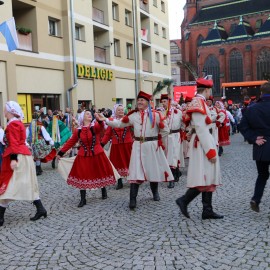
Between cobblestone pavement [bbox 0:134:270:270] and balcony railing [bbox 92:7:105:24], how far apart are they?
753 inches

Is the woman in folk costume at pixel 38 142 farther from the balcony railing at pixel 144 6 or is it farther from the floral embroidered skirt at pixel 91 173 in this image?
the balcony railing at pixel 144 6

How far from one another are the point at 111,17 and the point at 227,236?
23722 millimetres

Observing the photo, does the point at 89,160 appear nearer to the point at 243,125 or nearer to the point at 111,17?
the point at 243,125

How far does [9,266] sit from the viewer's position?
442 cm

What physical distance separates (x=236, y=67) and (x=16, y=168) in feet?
212

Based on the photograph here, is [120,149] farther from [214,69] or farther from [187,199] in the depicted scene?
[214,69]

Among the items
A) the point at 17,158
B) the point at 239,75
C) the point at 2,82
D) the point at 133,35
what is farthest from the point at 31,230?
the point at 239,75

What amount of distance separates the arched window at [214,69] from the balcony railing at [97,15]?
4318 centimetres

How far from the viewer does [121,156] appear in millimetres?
8859

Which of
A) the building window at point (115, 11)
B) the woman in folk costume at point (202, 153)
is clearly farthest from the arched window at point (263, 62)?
the woman in folk costume at point (202, 153)

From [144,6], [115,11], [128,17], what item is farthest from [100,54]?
[144,6]

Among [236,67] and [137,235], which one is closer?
[137,235]

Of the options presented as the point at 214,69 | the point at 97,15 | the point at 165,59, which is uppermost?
the point at 214,69

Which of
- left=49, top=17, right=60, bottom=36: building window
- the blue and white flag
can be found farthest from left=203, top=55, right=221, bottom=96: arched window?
the blue and white flag
